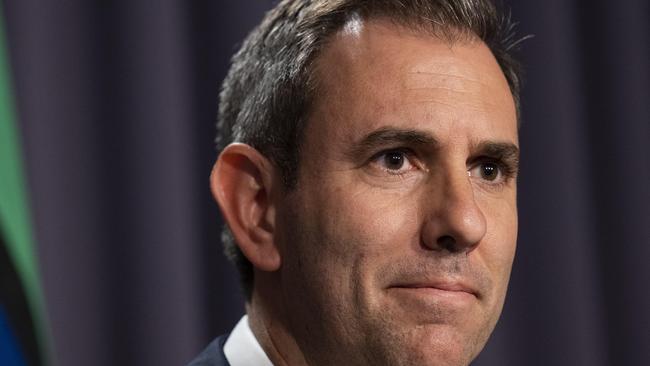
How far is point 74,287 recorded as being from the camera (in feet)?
7.16

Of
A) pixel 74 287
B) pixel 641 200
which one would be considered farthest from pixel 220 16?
pixel 641 200

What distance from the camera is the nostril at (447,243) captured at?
1.56 m

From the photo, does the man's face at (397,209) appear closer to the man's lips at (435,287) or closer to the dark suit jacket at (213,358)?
the man's lips at (435,287)

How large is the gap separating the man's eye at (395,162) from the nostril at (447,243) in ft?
0.46

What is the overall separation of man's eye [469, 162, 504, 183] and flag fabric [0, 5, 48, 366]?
2.44ft

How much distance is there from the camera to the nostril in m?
1.56

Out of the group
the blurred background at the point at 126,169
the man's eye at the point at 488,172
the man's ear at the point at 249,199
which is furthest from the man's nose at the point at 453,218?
the blurred background at the point at 126,169

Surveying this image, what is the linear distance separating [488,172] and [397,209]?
22 centimetres

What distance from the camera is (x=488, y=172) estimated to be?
173 cm

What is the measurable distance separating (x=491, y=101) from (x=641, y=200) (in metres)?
1.34

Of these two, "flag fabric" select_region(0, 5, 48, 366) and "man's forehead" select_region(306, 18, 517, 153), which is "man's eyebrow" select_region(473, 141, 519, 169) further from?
"flag fabric" select_region(0, 5, 48, 366)

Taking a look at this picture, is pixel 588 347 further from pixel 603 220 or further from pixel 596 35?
pixel 596 35

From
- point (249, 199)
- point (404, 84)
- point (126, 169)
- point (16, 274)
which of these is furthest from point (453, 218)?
point (126, 169)

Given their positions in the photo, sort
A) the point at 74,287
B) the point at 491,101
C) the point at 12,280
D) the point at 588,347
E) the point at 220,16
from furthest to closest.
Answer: the point at 588,347 → the point at 220,16 → the point at 74,287 → the point at 491,101 → the point at 12,280
